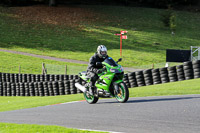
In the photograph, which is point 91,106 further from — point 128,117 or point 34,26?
point 34,26

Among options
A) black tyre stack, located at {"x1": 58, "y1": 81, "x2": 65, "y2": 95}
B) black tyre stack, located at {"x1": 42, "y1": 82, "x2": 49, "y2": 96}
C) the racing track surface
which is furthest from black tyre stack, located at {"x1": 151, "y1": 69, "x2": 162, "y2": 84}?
black tyre stack, located at {"x1": 42, "y1": 82, "x2": 49, "y2": 96}

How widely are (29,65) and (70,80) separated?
53.0 feet

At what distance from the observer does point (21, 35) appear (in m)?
54.3

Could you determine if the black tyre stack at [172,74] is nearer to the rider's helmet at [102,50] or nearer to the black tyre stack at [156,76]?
the black tyre stack at [156,76]

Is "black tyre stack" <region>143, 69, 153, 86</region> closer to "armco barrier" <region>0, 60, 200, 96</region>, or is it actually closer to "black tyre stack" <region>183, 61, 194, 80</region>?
"armco barrier" <region>0, 60, 200, 96</region>

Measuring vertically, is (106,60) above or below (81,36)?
above

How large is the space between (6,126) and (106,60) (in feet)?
13.7

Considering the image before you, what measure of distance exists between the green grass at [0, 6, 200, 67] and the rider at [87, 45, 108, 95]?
26889mm

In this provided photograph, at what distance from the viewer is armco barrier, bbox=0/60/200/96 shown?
17.8 meters

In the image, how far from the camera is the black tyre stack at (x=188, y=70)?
17.6 meters

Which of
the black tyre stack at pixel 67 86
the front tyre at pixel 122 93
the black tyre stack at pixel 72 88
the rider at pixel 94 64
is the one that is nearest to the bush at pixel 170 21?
the black tyre stack at pixel 67 86

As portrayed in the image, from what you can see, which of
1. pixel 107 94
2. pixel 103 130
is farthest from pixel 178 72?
pixel 103 130

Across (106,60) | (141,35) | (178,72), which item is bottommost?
(141,35)

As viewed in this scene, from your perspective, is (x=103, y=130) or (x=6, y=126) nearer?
(x=103, y=130)
